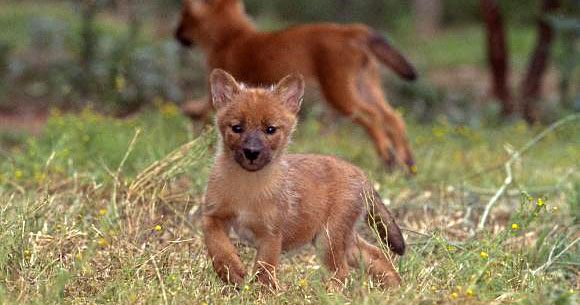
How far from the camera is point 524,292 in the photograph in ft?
13.6

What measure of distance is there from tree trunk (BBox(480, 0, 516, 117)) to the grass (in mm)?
4114

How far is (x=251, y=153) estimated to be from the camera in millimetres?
4230

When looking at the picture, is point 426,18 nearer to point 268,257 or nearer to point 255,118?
point 255,118

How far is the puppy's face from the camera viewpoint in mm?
4270

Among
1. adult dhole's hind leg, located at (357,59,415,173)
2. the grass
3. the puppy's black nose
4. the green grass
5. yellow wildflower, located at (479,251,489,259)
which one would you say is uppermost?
the puppy's black nose

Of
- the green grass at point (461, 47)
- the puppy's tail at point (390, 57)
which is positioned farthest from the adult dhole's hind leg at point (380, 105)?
the green grass at point (461, 47)

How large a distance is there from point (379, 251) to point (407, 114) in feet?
22.6

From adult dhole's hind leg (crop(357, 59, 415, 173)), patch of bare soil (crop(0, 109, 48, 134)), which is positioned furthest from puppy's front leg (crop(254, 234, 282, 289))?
patch of bare soil (crop(0, 109, 48, 134))

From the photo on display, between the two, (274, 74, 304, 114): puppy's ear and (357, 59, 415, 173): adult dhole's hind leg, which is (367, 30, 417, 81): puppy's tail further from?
(274, 74, 304, 114): puppy's ear

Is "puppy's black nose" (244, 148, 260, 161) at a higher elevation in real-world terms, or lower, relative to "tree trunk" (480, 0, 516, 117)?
higher

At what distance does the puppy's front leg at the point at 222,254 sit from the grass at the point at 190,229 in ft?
0.21

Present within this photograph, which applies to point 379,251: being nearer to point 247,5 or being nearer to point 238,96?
point 238,96

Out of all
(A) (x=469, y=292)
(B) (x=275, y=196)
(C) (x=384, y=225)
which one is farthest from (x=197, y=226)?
(A) (x=469, y=292)

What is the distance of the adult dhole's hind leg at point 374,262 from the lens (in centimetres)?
451
